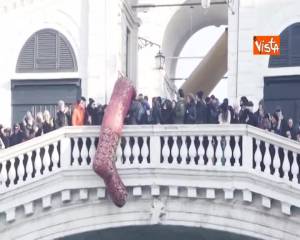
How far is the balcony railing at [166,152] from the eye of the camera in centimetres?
3145

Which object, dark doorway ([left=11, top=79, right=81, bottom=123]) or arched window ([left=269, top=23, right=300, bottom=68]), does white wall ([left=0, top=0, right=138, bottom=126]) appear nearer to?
dark doorway ([left=11, top=79, right=81, bottom=123])

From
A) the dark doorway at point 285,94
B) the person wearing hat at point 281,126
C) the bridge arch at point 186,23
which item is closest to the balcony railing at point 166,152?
the person wearing hat at point 281,126

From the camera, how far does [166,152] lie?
32031 mm

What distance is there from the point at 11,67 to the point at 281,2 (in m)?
6.58

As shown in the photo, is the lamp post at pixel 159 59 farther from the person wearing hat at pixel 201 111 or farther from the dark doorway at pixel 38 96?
the person wearing hat at pixel 201 111

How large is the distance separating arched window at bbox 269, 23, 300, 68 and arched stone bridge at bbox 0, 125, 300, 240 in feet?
15.2

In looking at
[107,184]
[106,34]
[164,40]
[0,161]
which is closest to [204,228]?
[107,184]

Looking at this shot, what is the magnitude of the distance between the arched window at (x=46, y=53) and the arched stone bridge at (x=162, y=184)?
4996 millimetres

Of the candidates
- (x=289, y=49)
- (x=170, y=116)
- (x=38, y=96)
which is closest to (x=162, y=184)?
(x=170, y=116)

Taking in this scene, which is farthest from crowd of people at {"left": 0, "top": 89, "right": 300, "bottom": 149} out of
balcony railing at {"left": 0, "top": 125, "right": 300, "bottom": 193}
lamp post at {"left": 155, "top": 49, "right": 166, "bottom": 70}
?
lamp post at {"left": 155, "top": 49, "right": 166, "bottom": 70}

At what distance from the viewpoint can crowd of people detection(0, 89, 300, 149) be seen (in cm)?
3222

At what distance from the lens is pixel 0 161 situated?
3266 centimetres

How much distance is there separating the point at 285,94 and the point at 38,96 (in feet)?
19.1

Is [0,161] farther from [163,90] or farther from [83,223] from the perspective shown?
[163,90]
